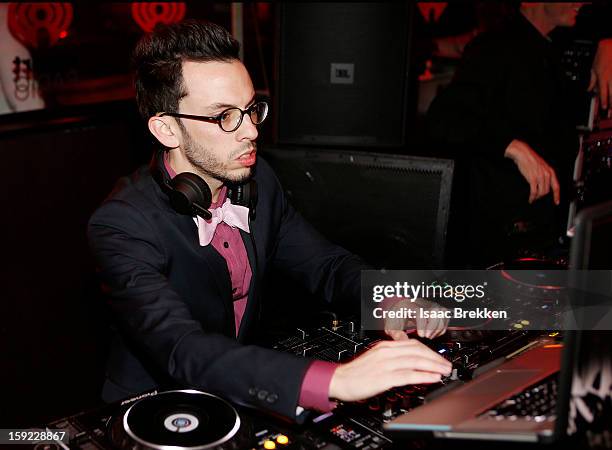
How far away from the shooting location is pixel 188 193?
5.93ft

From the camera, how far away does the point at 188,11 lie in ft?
15.7

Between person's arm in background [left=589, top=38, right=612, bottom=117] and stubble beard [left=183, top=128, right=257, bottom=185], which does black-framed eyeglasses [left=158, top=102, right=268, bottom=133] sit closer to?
stubble beard [left=183, top=128, right=257, bottom=185]

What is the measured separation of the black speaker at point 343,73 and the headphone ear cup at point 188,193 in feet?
3.77

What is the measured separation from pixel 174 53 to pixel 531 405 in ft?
4.19

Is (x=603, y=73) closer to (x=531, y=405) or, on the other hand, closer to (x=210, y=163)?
(x=210, y=163)

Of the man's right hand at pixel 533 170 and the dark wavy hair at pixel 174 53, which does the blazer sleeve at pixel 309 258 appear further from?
the man's right hand at pixel 533 170

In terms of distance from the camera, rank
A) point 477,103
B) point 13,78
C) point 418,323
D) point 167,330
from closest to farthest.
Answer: point 167,330
point 418,323
point 477,103
point 13,78

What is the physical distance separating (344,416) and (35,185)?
2325 mm

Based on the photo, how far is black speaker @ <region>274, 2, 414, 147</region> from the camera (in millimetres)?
2785

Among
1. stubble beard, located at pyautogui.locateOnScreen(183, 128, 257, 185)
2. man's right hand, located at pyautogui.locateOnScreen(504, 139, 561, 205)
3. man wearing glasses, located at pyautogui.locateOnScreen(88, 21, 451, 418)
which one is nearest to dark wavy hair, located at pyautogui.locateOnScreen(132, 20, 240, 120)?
man wearing glasses, located at pyautogui.locateOnScreen(88, 21, 451, 418)

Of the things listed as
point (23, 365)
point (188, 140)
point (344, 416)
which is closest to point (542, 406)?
point (344, 416)

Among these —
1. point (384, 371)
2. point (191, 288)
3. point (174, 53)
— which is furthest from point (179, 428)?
point (174, 53)

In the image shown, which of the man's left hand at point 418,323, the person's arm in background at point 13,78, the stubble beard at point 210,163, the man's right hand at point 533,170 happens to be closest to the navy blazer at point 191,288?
the stubble beard at point 210,163

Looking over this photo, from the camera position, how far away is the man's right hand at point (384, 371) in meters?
1.33
